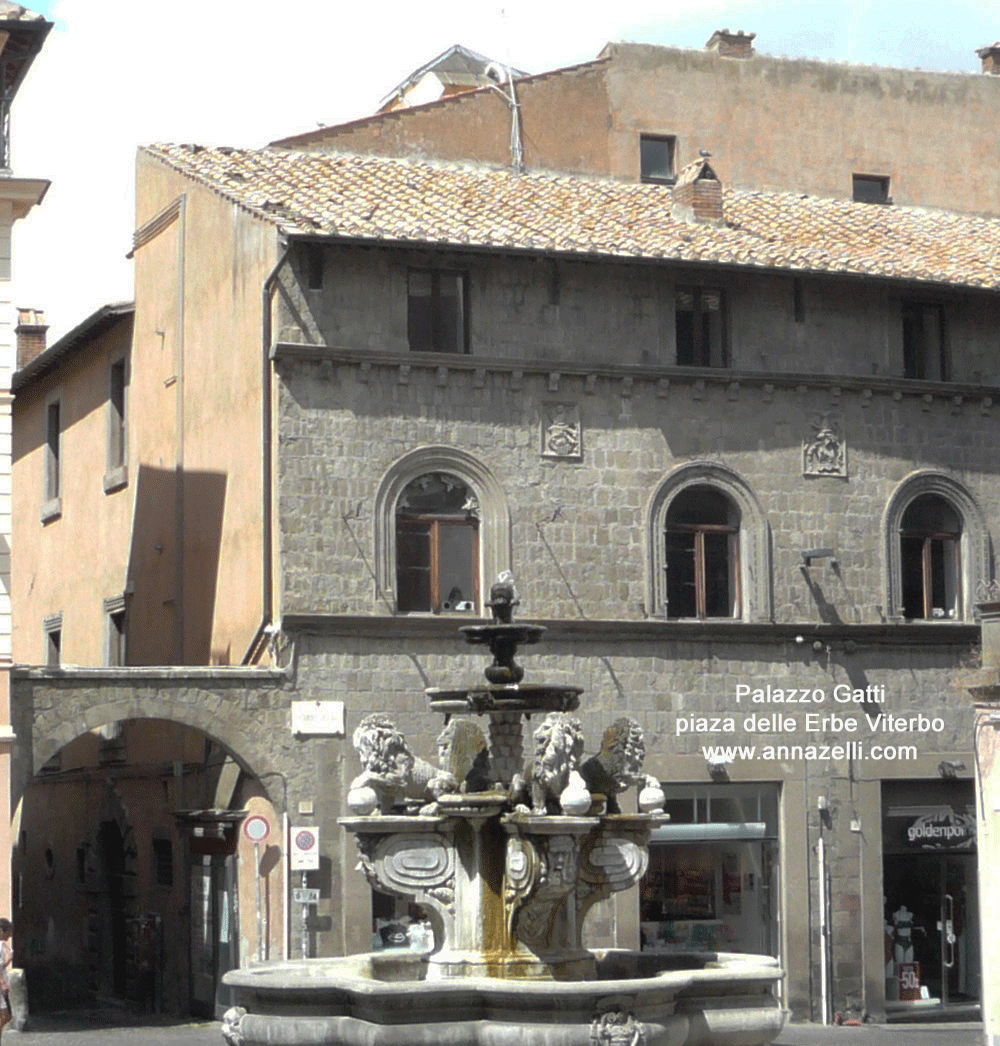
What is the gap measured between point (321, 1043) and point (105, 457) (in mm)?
21654

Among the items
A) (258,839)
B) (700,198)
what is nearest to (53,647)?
(258,839)

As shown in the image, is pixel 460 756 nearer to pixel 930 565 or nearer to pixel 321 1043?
pixel 321 1043

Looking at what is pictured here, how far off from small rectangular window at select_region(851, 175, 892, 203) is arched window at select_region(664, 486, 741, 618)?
33.0 feet

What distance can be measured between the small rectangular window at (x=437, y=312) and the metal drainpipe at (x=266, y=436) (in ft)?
5.85

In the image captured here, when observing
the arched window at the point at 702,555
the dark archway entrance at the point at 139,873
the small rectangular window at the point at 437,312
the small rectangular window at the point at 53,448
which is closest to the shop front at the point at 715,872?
the arched window at the point at 702,555

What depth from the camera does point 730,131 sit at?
38.2m

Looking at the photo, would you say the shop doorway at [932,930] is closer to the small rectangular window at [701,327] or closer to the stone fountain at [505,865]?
the small rectangular window at [701,327]

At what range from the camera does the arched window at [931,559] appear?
104 ft

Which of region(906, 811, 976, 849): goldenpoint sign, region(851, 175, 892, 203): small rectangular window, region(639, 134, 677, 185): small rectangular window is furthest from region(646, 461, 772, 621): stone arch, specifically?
region(851, 175, 892, 203): small rectangular window

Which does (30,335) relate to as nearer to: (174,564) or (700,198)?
(174,564)

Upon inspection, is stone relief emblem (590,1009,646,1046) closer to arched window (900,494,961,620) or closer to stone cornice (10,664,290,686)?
stone cornice (10,664,290,686)

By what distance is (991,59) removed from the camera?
134 feet

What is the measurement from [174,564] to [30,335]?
13153 millimetres

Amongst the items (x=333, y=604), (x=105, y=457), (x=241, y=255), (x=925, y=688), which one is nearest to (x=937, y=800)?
(x=925, y=688)
